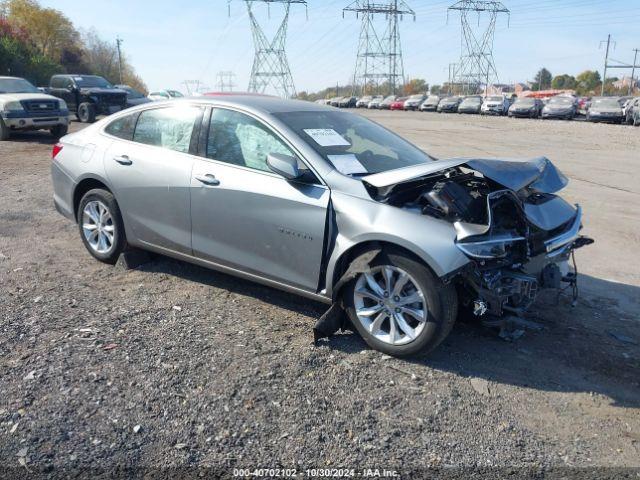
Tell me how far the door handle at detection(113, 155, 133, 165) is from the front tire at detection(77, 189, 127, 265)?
35 cm

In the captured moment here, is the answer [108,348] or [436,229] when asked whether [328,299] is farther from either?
[108,348]

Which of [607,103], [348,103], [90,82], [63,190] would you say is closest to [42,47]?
[348,103]

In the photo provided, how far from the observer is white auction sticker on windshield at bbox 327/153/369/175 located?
428 cm

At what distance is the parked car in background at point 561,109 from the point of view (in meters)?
38.4

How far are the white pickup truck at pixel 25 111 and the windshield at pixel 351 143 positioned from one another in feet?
44.9

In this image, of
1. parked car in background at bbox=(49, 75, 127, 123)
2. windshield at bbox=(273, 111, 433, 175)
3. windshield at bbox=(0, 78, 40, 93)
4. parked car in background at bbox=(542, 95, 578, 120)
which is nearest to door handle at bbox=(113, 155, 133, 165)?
windshield at bbox=(273, 111, 433, 175)

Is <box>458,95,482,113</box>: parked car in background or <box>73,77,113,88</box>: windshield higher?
<box>73,77,113,88</box>: windshield

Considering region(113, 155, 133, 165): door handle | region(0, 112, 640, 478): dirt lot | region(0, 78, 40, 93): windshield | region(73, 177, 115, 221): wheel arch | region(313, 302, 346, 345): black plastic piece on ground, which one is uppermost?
region(0, 78, 40, 93): windshield

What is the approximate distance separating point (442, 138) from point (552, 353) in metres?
18.8

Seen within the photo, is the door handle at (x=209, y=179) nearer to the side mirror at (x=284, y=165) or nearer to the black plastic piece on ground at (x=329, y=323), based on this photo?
the side mirror at (x=284, y=165)

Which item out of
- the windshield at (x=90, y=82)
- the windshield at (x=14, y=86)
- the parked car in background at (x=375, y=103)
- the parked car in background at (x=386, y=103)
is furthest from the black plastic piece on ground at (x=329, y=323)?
the parked car in background at (x=375, y=103)

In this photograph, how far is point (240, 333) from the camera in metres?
4.29

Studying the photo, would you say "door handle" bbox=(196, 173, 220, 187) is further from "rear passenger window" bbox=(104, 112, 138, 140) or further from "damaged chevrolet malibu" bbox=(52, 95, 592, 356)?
"rear passenger window" bbox=(104, 112, 138, 140)

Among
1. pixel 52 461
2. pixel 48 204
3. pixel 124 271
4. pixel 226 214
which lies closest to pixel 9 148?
pixel 48 204
